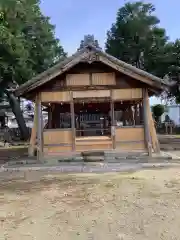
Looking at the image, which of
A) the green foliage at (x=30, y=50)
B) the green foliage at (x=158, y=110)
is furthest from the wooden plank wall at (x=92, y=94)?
the green foliage at (x=158, y=110)

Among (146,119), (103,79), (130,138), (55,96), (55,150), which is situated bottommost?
(55,150)

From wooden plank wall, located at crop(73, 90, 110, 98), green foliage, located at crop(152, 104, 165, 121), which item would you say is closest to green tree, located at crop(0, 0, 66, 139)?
wooden plank wall, located at crop(73, 90, 110, 98)

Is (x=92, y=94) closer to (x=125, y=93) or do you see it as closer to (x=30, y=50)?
(x=125, y=93)

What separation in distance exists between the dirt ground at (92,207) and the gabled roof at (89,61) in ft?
15.8

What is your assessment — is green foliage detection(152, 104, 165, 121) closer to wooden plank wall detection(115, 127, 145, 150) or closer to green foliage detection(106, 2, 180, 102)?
green foliage detection(106, 2, 180, 102)

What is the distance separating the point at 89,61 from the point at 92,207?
8.24 m

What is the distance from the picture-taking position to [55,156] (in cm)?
1507

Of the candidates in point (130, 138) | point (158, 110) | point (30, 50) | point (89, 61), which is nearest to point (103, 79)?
point (89, 61)

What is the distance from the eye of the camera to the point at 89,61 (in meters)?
14.5

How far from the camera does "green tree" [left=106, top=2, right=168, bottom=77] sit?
32500mm

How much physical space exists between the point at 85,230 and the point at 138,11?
31398 millimetres

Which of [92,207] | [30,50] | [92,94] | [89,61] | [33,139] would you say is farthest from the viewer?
[30,50]

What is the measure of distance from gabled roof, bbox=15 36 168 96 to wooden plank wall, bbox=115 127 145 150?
80.7 inches

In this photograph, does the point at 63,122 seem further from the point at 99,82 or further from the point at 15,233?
the point at 15,233
